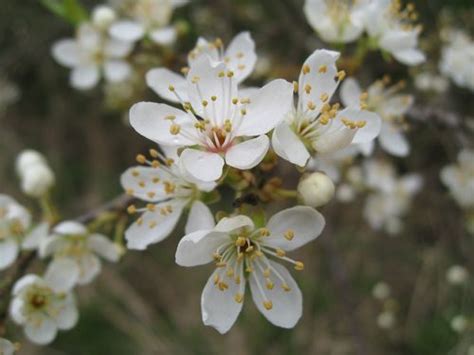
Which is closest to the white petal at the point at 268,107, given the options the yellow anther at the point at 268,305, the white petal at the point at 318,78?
the white petal at the point at 318,78

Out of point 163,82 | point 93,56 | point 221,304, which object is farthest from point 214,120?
point 93,56

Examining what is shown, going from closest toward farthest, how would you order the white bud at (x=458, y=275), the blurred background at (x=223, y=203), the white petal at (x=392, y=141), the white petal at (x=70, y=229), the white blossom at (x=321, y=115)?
the white blossom at (x=321, y=115), the white petal at (x=70, y=229), the white petal at (x=392, y=141), the white bud at (x=458, y=275), the blurred background at (x=223, y=203)

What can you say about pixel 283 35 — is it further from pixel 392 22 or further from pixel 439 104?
pixel 392 22

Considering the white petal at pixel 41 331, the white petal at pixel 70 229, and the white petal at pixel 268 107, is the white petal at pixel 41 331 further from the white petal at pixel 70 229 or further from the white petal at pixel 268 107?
the white petal at pixel 268 107

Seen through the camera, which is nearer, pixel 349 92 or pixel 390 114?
pixel 349 92

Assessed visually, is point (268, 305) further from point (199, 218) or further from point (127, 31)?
point (127, 31)

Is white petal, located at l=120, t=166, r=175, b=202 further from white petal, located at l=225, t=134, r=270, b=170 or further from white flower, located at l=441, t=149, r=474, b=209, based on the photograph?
white flower, located at l=441, t=149, r=474, b=209
